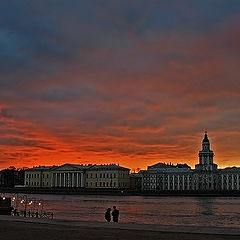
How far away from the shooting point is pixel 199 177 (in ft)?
481

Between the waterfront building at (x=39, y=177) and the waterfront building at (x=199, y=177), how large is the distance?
1304 inches

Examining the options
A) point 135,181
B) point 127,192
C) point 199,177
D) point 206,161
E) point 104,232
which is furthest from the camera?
point 135,181

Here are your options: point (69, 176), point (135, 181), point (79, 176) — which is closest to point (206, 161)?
point (135, 181)

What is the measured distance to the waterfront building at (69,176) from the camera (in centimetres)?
15825

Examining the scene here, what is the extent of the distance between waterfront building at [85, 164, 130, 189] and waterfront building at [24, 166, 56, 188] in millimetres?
14876

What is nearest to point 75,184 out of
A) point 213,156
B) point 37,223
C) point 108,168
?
point 108,168

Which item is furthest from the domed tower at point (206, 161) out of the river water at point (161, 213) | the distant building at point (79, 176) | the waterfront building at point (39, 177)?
the river water at point (161, 213)

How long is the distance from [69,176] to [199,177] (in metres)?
42.6

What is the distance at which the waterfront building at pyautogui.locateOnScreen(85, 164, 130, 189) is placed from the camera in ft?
501

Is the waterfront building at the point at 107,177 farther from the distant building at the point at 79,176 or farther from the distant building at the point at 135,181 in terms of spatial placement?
the distant building at the point at 135,181

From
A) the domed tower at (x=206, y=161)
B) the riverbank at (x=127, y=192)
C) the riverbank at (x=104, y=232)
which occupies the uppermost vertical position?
the domed tower at (x=206, y=161)

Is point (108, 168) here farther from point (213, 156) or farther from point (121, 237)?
point (121, 237)

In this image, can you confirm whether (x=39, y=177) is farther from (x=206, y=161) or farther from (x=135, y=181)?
(x=206, y=161)

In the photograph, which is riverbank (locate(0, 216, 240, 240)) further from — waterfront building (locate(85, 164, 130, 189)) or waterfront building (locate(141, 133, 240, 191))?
waterfront building (locate(85, 164, 130, 189))
